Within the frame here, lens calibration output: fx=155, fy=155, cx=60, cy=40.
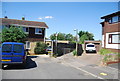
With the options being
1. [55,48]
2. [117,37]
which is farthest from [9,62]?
[117,37]

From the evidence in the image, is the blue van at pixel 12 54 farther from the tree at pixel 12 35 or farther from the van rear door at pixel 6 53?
the tree at pixel 12 35

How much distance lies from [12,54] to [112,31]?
53.4 ft

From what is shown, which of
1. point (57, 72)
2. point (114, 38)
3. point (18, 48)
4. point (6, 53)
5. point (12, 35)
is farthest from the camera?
point (114, 38)

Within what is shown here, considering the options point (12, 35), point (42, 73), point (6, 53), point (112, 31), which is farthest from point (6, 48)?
point (112, 31)

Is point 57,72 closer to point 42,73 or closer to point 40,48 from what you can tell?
point 42,73

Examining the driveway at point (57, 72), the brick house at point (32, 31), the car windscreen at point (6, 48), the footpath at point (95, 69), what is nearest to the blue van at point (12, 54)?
the car windscreen at point (6, 48)

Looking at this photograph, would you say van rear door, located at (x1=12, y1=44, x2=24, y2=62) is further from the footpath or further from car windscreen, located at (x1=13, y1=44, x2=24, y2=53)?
the footpath

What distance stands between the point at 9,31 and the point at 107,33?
14653mm

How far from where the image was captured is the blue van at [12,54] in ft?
36.7

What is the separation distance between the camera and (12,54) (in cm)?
1134

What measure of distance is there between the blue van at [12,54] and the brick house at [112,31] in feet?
48.3

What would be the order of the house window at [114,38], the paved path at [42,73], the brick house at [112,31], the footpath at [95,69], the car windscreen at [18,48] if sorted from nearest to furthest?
the paved path at [42,73], the footpath at [95,69], the car windscreen at [18,48], the brick house at [112,31], the house window at [114,38]

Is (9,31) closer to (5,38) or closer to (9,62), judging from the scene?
(5,38)

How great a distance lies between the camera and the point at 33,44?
27.9 m
